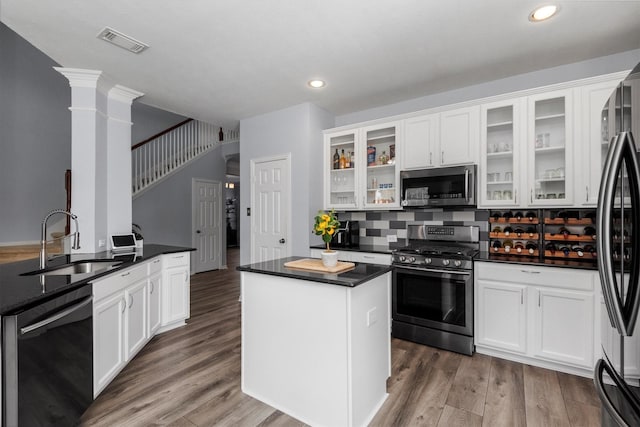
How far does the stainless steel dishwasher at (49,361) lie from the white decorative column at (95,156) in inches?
61.0

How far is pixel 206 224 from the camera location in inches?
281

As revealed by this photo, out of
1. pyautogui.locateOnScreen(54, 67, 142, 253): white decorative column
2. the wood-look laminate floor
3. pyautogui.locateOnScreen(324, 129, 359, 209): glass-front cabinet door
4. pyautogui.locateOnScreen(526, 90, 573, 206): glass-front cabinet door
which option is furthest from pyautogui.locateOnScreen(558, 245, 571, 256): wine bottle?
pyautogui.locateOnScreen(54, 67, 142, 253): white decorative column

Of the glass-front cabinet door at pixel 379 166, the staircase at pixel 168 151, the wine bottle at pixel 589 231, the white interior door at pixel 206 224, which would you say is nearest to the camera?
the wine bottle at pixel 589 231

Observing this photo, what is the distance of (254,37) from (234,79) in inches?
35.2

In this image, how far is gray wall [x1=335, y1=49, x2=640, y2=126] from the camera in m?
2.88

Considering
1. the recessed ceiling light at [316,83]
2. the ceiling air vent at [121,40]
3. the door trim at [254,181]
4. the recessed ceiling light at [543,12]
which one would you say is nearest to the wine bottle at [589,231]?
the recessed ceiling light at [543,12]

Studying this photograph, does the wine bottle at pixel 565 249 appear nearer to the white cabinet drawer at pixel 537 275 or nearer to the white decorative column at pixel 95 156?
→ the white cabinet drawer at pixel 537 275

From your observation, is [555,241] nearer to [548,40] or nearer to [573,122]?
[573,122]

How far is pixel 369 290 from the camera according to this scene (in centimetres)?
206

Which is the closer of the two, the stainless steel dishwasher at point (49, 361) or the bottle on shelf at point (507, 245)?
the stainless steel dishwasher at point (49, 361)

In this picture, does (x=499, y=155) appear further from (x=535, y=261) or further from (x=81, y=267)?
(x=81, y=267)

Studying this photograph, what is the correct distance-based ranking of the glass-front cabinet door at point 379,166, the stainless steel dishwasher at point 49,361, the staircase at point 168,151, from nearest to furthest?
the stainless steel dishwasher at point 49,361 < the glass-front cabinet door at point 379,166 < the staircase at point 168,151

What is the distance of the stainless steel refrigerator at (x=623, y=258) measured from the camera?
1.08 metres

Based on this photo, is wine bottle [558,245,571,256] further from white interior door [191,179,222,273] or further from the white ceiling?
white interior door [191,179,222,273]
